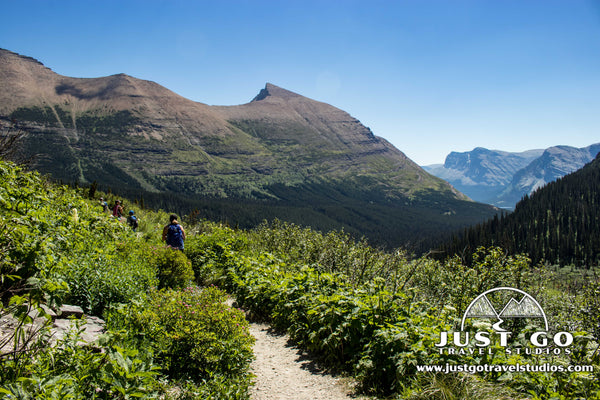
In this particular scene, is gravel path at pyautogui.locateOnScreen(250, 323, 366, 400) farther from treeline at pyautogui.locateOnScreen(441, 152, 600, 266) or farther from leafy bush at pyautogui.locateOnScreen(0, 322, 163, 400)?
treeline at pyautogui.locateOnScreen(441, 152, 600, 266)

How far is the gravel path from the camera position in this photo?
518cm

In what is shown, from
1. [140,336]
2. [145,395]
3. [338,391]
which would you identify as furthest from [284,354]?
[145,395]

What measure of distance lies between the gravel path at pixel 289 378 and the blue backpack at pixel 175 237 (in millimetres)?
5815

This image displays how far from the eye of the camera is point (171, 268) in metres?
9.31

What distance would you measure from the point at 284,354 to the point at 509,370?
13.2 feet

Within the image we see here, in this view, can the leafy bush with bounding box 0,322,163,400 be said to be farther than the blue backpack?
No

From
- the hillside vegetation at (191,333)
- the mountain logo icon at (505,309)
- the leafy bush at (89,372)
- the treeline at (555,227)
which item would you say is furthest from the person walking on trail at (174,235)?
the treeline at (555,227)

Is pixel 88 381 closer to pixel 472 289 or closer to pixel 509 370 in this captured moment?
pixel 509 370

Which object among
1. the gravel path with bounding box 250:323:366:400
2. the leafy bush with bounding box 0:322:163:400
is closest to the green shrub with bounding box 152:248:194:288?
the gravel path with bounding box 250:323:366:400

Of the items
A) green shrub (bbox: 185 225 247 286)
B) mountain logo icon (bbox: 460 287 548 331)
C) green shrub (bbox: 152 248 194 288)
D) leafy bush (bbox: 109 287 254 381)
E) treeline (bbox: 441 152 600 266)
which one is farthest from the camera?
treeline (bbox: 441 152 600 266)

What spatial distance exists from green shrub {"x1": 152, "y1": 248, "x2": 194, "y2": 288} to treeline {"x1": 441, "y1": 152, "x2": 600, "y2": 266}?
365ft

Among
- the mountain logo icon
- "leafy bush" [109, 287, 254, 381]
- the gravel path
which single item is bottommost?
the gravel path

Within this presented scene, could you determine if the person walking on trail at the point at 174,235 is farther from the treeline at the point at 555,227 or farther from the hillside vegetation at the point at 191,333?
the treeline at the point at 555,227

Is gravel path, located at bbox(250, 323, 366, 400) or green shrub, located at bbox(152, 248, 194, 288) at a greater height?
green shrub, located at bbox(152, 248, 194, 288)
